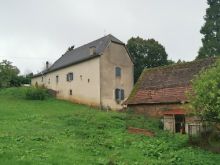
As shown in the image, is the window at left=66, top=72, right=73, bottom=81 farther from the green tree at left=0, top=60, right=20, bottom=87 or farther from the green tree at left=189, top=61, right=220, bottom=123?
the green tree at left=189, top=61, right=220, bottom=123

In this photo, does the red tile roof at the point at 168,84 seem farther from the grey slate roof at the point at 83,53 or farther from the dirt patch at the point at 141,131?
the grey slate roof at the point at 83,53

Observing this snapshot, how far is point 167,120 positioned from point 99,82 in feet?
61.4

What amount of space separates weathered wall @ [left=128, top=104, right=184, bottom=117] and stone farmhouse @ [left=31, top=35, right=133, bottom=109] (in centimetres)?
1395

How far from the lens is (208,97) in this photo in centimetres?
2266

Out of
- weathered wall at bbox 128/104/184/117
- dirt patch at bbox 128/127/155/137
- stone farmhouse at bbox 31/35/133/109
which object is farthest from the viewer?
stone farmhouse at bbox 31/35/133/109

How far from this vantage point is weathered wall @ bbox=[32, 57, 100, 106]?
4944 cm

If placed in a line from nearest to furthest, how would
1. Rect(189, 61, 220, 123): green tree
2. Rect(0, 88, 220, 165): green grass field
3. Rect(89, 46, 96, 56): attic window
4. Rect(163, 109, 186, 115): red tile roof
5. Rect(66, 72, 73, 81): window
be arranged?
Rect(0, 88, 220, 165): green grass field, Rect(189, 61, 220, 123): green tree, Rect(163, 109, 186, 115): red tile roof, Rect(89, 46, 96, 56): attic window, Rect(66, 72, 73, 81): window

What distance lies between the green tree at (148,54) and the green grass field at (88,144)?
36272 millimetres

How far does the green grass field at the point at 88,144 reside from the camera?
59.8 feet

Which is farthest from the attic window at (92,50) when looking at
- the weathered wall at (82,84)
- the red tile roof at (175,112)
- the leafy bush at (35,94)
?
the red tile roof at (175,112)

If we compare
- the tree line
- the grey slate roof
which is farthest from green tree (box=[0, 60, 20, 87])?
the grey slate roof

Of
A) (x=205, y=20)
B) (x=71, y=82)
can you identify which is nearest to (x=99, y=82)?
(x=71, y=82)

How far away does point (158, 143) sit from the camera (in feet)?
74.9

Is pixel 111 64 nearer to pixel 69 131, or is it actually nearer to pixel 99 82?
pixel 99 82
